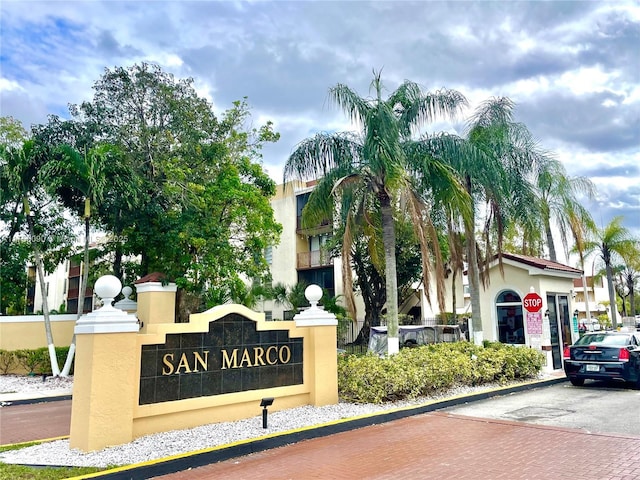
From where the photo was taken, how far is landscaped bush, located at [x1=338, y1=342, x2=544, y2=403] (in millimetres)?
10547

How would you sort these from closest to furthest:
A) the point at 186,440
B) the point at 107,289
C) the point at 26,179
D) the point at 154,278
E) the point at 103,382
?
1. the point at 103,382
2. the point at 186,440
3. the point at 107,289
4. the point at 26,179
5. the point at 154,278

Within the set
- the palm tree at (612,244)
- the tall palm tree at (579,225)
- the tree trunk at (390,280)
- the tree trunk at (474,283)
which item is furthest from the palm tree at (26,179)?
the palm tree at (612,244)

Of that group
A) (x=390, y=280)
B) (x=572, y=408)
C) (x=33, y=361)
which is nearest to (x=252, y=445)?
(x=390, y=280)

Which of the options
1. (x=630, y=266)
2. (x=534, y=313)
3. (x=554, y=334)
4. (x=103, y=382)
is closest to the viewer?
(x=103, y=382)

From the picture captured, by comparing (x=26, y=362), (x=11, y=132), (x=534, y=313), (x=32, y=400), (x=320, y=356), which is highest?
(x=11, y=132)

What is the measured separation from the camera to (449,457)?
6.92m

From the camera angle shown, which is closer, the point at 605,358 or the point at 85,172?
the point at 605,358

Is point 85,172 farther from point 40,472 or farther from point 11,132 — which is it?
point 40,472

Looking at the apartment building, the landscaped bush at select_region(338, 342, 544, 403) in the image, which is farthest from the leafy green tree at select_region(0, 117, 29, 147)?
the apartment building

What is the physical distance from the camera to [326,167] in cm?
1366

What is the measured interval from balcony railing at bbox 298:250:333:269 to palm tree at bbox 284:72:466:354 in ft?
57.2

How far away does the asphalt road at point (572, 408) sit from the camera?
878cm

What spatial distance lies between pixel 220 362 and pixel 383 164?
6.14 metres

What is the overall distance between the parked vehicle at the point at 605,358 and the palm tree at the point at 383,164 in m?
4.42
